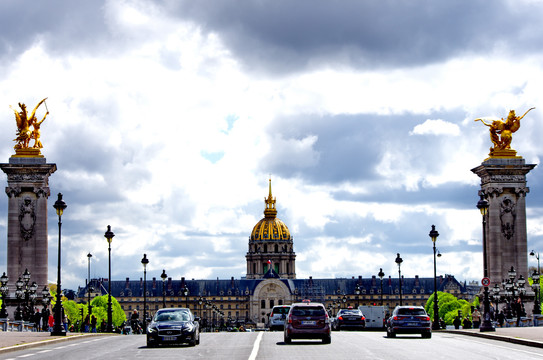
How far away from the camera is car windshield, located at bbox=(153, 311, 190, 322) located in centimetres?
Answer: 4125

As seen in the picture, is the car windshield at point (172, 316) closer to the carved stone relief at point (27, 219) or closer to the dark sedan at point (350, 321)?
the dark sedan at point (350, 321)

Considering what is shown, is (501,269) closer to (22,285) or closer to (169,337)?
(22,285)

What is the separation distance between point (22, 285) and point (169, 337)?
39810mm

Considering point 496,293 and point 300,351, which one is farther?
point 496,293

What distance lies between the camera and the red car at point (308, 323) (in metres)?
40.9

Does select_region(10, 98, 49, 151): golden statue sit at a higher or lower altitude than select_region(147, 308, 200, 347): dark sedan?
higher

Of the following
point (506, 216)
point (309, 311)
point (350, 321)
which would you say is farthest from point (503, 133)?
point (309, 311)

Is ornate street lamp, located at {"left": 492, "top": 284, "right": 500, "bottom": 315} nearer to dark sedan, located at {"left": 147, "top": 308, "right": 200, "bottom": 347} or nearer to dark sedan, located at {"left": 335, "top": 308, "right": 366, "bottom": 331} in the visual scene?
dark sedan, located at {"left": 335, "top": 308, "right": 366, "bottom": 331}

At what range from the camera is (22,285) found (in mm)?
77188

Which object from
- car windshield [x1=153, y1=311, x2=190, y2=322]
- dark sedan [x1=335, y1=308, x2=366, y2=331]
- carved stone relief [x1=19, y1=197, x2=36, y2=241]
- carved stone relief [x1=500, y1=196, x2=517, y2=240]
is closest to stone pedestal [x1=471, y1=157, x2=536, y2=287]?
carved stone relief [x1=500, y1=196, x2=517, y2=240]

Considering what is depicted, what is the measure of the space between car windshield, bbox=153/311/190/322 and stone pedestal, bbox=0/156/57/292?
156 feet

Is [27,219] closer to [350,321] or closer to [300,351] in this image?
[350,321]

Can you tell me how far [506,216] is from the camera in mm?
86125

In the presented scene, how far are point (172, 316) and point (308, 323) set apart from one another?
5.25 m
